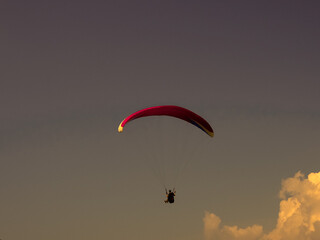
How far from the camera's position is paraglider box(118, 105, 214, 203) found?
42031 mm

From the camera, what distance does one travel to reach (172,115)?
4575 cm

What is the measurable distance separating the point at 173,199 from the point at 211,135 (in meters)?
7.64

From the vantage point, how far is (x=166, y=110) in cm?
4428

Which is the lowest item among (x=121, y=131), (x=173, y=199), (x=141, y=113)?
(x=173, y=199)

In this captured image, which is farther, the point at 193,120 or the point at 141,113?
the point at 193,120

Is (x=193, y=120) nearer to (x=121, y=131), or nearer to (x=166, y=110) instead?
(x=166, y=110)

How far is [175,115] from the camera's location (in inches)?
1806

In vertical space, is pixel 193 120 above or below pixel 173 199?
above

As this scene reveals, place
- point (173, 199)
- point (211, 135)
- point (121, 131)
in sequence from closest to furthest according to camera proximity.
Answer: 1. point (121, 131)
2. point (173, 199)
3. point (211, 135)

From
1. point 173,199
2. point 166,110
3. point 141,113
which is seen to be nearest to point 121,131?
point 141,113

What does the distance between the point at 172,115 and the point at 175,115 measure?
1.04ft

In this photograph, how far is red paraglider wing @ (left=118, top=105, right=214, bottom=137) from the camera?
138 ft

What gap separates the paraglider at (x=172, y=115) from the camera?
138 feet

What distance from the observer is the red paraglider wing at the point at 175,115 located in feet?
138
